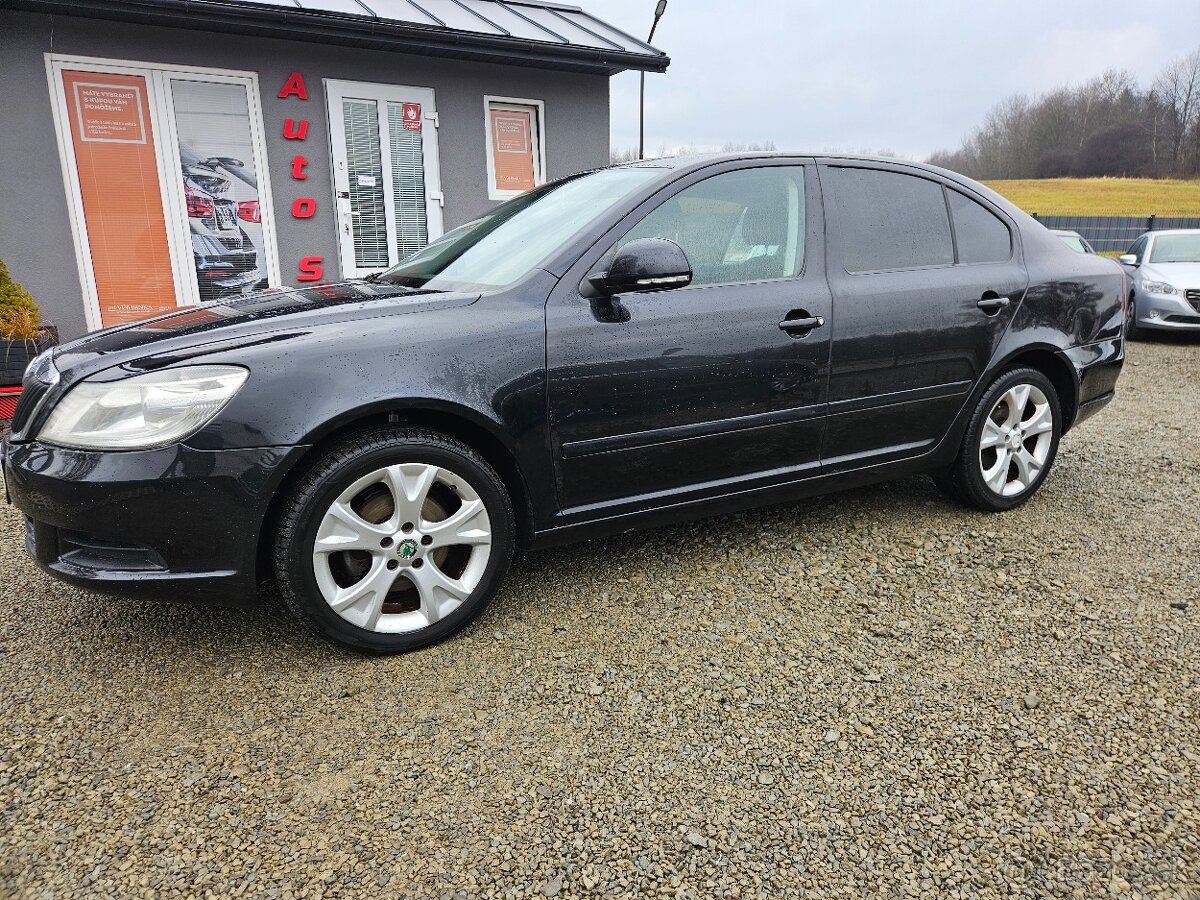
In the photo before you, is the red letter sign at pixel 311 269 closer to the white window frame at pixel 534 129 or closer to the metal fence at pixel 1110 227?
the white window frame at pixel 534 129

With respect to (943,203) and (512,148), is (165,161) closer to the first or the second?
(512,148)

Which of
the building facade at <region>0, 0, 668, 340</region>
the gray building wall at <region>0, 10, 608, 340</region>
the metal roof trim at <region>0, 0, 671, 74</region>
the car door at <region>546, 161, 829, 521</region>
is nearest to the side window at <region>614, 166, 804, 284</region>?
the car door at <region>546, 161, 829, 521</region>

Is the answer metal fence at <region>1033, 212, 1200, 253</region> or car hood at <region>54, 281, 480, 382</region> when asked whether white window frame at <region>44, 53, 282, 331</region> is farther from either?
metal fence at <region>1033, 212, 1200, 253</region>

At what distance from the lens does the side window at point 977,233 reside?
3484 mm

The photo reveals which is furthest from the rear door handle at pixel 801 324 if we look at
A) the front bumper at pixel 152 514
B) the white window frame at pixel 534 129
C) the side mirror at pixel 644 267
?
the white window frame at pixel 534 129

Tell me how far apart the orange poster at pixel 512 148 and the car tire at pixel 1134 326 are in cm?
798

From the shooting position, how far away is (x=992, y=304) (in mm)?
3426

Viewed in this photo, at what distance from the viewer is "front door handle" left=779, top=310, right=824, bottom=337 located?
2953 millimetres

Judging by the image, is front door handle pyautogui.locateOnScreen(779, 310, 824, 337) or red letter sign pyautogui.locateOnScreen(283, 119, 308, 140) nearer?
front door handle pyautogui.locateOnScreen(779, 310, 824, 337)

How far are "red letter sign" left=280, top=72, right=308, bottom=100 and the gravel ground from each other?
5.54 metres

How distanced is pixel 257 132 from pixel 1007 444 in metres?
6.94

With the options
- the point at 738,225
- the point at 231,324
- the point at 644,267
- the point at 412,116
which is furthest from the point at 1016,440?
the point at 412,116

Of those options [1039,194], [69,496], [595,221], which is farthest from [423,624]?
[1039,194]

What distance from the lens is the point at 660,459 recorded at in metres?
2.80
